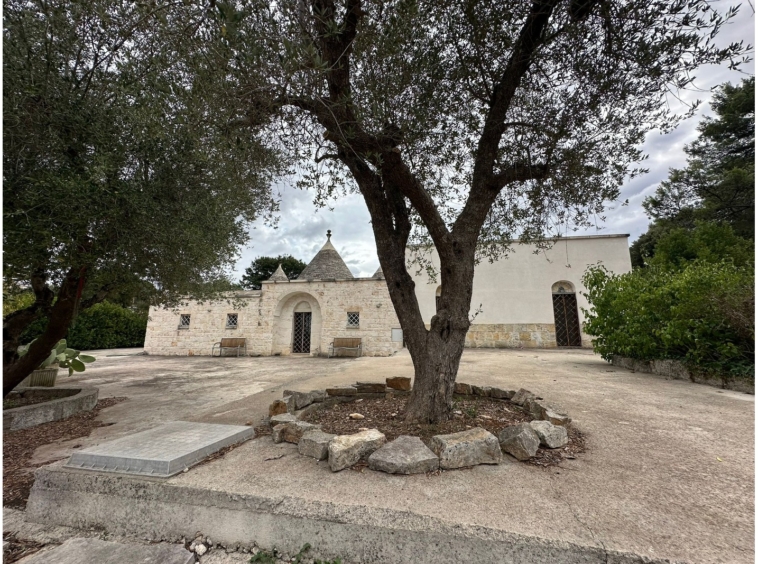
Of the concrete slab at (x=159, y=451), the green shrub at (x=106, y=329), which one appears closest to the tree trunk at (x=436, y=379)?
the concrete slab at (x=159, y=451)

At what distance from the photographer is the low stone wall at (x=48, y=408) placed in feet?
13.5

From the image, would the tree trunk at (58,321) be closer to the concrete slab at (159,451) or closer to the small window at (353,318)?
the concrete slab at (159,451)

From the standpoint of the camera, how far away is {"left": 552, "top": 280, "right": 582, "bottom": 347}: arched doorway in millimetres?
14961

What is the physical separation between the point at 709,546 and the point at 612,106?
433 cm

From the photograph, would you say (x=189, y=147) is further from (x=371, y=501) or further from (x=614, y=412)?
(x=614, y=412)

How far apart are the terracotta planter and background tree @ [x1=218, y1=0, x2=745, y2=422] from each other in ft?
20.0

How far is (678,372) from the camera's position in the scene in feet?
20.6

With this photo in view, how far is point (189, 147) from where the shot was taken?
4.17m

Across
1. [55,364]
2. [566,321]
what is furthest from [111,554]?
[566,321]

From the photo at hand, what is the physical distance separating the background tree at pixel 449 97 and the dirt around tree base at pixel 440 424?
22 centimetres

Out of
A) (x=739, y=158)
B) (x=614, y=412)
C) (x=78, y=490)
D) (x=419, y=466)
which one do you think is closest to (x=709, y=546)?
(x=419, y=466)

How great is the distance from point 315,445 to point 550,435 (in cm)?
198

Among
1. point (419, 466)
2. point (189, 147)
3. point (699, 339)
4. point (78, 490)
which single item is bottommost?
point (78, 490)

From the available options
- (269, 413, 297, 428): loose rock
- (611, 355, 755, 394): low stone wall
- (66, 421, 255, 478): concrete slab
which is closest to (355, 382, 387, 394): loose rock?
(269, 413, 297, 428): loose rock
